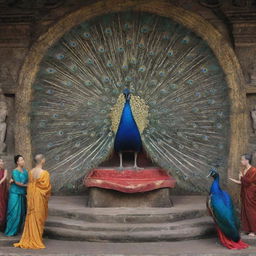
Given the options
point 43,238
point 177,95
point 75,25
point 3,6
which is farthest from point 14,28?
point 43,238

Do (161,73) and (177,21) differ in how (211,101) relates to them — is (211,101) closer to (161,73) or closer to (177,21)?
(161,73)

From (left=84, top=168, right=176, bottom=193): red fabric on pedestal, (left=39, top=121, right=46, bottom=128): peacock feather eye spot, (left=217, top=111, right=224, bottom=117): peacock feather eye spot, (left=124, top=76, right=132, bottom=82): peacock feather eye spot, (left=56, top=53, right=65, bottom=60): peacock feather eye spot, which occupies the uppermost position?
(left=56, top=53, right=65, bottom=60): peacock feather eye spot

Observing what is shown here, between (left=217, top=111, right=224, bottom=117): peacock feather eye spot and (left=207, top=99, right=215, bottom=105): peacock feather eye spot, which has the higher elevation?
(left=207, top=99, right=215, bottom=105): peacock feather eye spot

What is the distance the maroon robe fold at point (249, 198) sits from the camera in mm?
6930

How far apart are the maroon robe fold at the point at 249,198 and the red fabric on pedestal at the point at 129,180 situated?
1081 millimetres

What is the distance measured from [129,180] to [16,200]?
4.93 ft

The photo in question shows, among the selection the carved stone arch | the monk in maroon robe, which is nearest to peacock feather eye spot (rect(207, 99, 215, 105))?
the carved stone arch

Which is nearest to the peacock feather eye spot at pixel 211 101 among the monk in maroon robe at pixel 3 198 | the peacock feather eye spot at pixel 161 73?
the peacock feather eye spot at pixel 161 73

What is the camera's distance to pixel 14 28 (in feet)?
28.7

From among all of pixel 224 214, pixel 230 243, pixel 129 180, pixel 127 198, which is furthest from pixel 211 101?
pixel 230 243

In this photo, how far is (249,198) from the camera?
22.8 ft

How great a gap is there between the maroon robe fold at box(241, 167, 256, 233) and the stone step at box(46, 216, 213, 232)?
1.51ft

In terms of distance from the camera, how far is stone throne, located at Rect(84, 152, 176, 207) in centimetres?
758

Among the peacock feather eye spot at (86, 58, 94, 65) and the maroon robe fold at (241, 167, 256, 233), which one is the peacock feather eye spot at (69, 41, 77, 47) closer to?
the peacock feather eye spot at (86, 58, 94, 65)
